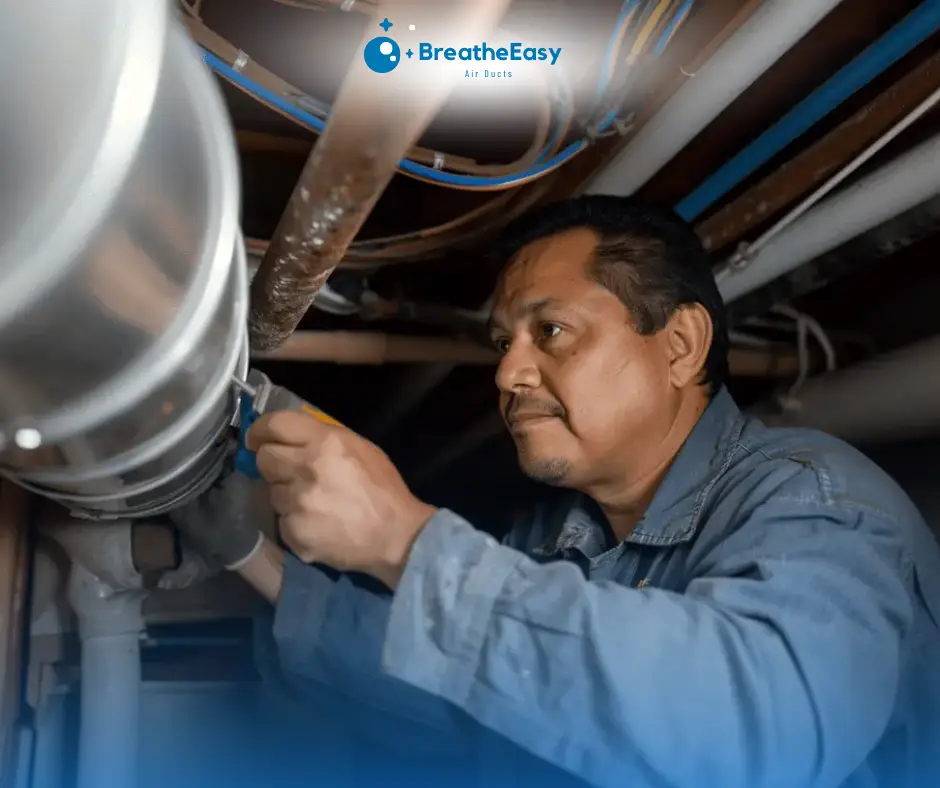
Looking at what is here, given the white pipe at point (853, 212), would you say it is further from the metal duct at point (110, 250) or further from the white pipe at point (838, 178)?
the metal duct at point (110, 250)

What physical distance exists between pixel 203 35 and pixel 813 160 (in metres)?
0.60

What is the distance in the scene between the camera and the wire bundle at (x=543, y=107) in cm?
57

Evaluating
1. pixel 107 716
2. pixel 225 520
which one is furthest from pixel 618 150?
pixel 107 716

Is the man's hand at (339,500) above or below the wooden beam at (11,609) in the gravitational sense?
above

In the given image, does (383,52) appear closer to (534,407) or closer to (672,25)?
(672,25)

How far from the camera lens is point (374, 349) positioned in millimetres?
977

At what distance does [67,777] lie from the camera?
91 centimetres

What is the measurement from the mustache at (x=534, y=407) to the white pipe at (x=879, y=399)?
0.48 meters

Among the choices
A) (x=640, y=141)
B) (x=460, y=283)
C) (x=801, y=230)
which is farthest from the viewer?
(x=460, y=283)

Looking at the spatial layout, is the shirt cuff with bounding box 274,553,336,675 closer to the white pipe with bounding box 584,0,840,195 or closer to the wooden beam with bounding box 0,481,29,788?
the wooden beam with bounding box 0,481,29,788

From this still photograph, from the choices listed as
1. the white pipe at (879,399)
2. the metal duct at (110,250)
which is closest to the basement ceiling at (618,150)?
the white pipe at (879,399)

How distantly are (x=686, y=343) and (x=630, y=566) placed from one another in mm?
277

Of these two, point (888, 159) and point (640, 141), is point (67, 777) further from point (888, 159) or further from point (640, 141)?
point (888, 159)

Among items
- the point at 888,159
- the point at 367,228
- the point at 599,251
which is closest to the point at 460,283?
the point at 367,228
